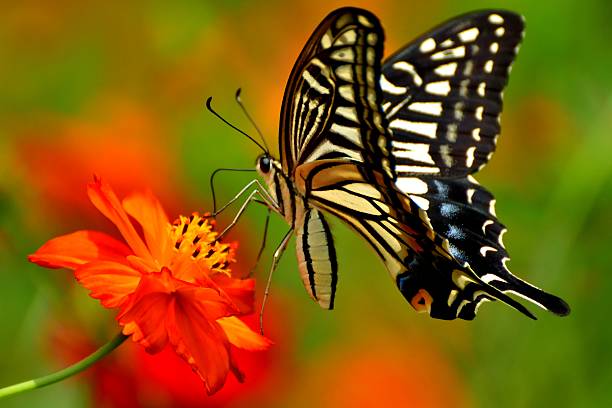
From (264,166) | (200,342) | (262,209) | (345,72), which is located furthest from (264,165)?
(262,209)

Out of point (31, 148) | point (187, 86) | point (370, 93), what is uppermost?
point (370, 93)

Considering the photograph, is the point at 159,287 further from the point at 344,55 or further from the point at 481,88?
the point at 481,88

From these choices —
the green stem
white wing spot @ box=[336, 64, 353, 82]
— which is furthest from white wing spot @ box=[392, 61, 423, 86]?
the green stem

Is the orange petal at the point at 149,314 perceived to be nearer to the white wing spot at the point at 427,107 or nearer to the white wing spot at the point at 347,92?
the white wing spot at the point at 347,92

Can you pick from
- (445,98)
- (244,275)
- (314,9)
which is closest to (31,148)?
(244,275)

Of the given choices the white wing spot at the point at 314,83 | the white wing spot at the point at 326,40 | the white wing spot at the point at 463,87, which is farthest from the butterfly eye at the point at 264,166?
the white wing spot at the point at 463,87

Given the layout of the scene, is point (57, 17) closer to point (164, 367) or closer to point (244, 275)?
point (244, 275)

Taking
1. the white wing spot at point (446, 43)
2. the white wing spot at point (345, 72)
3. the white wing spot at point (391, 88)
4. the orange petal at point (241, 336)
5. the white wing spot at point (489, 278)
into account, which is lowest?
the orange petal at point (241, 336)
